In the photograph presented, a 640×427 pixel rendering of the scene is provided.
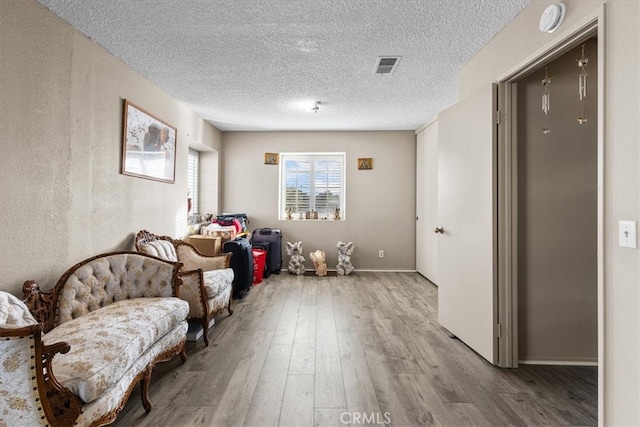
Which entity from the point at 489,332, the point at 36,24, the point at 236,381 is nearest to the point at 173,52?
the point at 36,24

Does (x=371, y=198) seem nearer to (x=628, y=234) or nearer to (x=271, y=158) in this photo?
(x=271, y=158)

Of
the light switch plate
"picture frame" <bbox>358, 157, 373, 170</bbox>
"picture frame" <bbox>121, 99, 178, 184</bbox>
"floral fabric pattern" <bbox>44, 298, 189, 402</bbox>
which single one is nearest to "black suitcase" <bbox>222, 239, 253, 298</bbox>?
"picture frame" <bbox>121, 99, 178, 184</bbox>

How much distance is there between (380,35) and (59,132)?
2393mm

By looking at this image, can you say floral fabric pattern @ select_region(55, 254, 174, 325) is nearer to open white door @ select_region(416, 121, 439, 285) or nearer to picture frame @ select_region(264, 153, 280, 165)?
picture frame @ select_region(264, 153, 280, 165)

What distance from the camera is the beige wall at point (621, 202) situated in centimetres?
131

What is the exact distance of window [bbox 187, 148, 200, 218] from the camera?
198 inches

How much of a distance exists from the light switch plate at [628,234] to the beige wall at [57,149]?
3150 millimetres

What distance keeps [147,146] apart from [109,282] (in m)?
1.55

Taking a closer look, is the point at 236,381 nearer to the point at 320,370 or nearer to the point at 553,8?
the point at 320,370

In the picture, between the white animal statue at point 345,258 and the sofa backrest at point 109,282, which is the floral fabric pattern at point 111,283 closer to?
the sofa backrest at point 109,282

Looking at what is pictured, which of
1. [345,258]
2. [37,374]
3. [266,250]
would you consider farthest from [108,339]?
[345,258]

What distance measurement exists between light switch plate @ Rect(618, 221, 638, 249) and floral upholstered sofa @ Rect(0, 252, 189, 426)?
2354 millimetres

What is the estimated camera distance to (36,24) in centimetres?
199

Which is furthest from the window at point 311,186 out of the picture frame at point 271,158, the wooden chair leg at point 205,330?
the wooden chair leg at point 205,330
